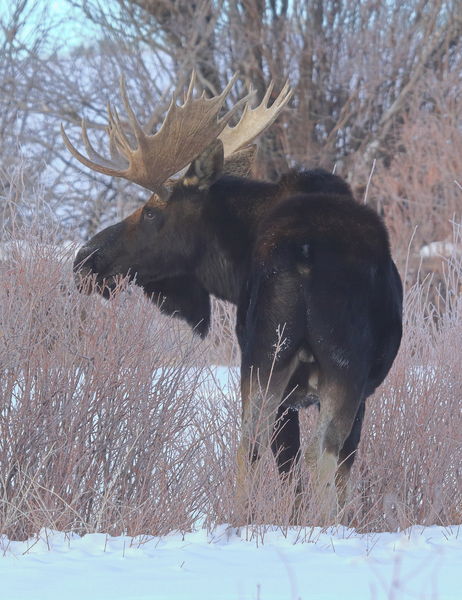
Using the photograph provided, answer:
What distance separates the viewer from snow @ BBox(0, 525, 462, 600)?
3441mm

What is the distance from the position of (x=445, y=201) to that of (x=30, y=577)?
1491 cm

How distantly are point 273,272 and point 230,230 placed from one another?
81 cm

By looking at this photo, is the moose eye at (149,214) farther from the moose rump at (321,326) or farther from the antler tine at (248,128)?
the moose rump at (321,326)

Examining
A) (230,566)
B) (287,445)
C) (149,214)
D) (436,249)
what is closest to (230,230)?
(149,214)

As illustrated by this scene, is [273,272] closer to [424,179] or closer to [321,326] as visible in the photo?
[321,326]

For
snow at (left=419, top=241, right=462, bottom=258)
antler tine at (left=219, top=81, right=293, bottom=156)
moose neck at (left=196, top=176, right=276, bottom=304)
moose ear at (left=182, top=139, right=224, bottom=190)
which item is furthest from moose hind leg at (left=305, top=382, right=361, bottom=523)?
snow at (left=419, top=241, right=462, bottom=258)

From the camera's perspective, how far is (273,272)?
459 centimetres

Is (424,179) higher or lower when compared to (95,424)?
higher

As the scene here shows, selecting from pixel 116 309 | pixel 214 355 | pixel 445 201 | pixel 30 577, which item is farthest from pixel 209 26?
pixel 30 577

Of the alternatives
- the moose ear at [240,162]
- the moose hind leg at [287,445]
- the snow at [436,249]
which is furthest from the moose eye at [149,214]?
the snow at [436,249]

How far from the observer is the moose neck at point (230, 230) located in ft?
17.3

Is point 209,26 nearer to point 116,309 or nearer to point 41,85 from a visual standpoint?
point 41,85

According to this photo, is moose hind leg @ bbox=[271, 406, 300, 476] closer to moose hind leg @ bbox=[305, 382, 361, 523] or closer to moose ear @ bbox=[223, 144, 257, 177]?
moose hind leg @ bbox=[305, 382, 361, 523]

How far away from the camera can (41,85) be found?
74.7 feet
